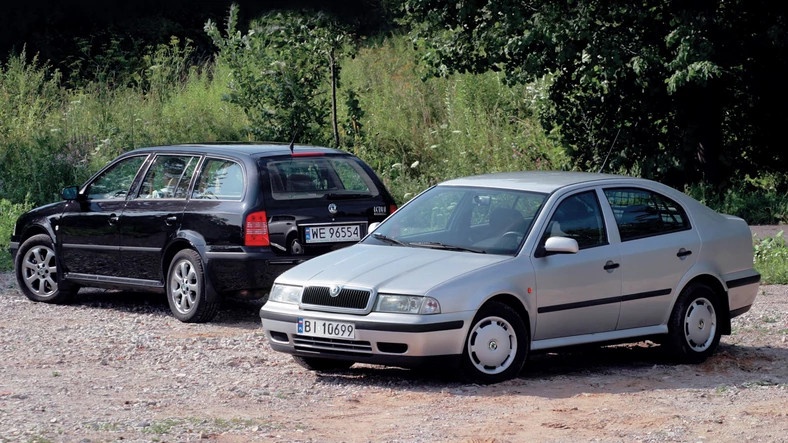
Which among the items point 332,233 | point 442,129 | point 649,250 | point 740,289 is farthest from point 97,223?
point 442,129

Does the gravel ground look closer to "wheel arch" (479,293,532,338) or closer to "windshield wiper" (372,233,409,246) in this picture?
"wheel arch" (479,293,532,338)

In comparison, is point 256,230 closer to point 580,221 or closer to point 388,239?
point 388,239

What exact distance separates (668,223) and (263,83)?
12790mm

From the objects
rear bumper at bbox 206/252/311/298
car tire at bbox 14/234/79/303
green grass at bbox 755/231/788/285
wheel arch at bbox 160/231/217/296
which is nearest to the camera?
rear bumper at bbox 206/252/311/298

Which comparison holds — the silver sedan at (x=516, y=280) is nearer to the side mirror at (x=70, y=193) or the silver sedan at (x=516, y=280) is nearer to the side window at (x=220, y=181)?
the side window at (x=220, y=181)

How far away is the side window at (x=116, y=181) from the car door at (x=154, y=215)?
27 cm

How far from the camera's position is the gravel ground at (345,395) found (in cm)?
737

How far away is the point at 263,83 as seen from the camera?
22.0 metres

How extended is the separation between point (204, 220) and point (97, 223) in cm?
159

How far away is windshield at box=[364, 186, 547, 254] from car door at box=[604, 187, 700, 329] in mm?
728

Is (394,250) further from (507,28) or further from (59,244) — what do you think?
(507,28)

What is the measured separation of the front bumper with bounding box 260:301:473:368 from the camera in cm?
859

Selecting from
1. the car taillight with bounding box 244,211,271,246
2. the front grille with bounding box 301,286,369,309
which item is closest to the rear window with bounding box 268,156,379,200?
the car taillight with bounding box 244,211,271,246

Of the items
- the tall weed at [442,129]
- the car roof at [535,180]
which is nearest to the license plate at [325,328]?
the car roof at [535,180]
